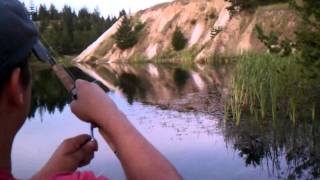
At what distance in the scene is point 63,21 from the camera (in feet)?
286

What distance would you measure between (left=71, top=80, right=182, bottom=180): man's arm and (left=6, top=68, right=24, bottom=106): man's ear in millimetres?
167

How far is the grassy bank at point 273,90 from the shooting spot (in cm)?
1030

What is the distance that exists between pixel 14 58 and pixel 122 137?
255mm

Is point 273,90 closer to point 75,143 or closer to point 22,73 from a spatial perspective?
point 75,143

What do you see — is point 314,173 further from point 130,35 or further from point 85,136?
point 130,35

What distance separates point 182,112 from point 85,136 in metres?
14.3

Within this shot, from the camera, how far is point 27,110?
1.12m

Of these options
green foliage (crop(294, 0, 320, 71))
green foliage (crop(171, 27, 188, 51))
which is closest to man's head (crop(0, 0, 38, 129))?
green foliage (crop(294, 0, 320, 71))

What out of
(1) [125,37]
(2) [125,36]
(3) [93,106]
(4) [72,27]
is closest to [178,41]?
(2) [125,36]

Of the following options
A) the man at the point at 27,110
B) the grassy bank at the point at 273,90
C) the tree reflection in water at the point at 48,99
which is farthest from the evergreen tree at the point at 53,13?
the man at the point at 27,110

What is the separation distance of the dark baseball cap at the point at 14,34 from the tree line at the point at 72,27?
67.1m

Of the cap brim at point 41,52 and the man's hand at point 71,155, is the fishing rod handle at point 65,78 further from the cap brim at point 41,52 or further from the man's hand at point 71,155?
the man's hand at point 71,155

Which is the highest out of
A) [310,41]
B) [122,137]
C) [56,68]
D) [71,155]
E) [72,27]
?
[56,68]

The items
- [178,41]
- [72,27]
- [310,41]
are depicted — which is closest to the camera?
[310,41]
